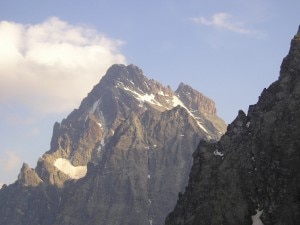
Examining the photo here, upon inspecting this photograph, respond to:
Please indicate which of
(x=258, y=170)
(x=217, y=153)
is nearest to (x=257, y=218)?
(x=258, y=170)

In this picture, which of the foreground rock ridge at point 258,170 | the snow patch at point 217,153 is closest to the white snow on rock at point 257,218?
the foreground rock ridge at point 258,170

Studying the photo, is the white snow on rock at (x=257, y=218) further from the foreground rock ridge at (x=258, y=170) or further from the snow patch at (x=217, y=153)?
the snow patch at (x=217, y=153)

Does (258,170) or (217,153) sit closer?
(258,170)

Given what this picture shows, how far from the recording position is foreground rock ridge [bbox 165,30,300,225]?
99625 mm

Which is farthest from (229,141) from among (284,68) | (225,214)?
(225,214)

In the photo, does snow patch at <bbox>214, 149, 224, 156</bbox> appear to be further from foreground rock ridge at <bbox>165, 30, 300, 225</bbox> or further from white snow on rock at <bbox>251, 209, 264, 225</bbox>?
white snow on rock at <bbox>251, 209, 264, 225</bbox>

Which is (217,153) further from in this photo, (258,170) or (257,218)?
(257,218)

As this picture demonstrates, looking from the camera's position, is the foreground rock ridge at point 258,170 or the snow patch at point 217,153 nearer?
the foreground rock ridge at point 258,170

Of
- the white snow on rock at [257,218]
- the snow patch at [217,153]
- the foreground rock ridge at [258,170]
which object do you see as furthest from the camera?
the snow patch at [217,153]

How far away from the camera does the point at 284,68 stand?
12938 cm

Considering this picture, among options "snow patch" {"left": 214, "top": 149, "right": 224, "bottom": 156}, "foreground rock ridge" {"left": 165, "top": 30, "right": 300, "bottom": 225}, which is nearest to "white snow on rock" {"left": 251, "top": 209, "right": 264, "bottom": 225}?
"foreground rock ridge" {"left": 165, "top": 30, "right": 300, "bottom": 225}

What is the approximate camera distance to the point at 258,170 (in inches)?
4267

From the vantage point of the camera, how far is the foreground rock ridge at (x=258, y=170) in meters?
99.6

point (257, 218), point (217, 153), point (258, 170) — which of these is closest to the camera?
point (257, 218)
